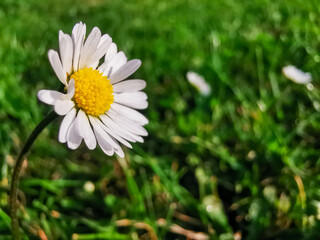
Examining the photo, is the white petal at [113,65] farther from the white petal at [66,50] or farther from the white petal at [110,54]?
the white petal at [66,50]

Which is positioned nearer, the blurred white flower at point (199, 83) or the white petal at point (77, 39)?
the white petal at point (77, 39)

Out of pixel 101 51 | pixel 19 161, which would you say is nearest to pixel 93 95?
pixel 101 51

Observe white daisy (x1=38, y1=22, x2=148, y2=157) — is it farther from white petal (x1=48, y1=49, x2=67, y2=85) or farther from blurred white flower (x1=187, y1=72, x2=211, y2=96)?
blurred white flower (x1=187, y1=72, x2=211, y2=96)

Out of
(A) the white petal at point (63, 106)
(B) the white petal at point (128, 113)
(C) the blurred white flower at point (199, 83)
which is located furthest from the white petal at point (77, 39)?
(C) the blurred white flower at point (199, 83)

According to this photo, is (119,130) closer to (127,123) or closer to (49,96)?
(127,123)

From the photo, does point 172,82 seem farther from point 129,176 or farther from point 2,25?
point 2,25

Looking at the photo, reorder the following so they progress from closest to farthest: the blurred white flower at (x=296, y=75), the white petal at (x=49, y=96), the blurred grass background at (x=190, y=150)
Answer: the white petal at (x=49, y=96), the blurred grass background at (x=190, y=150), the blurred white flower at (x=296, y=75)

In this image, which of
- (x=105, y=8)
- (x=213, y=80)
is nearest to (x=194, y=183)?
(x=213, y=80)
